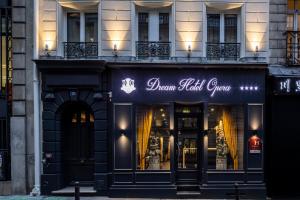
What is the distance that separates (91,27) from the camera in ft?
44.2

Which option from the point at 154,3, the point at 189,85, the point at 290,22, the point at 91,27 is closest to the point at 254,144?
the point at 189,85

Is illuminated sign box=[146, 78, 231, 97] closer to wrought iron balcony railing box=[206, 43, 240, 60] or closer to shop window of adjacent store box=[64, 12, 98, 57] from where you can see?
wrought iron balcony railing box=[206, 43, 240, 60]

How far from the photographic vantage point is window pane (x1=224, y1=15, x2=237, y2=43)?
13469 millimetres

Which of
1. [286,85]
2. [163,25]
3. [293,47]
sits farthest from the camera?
[163,25]

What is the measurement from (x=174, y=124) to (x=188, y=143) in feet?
2.96

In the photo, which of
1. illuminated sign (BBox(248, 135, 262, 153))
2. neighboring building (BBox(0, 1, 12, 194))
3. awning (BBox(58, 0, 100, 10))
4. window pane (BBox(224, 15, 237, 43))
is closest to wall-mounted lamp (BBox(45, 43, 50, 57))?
neighboring building (BBox(0, 1, 12, 194))

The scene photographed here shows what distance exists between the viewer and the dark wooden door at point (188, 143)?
527 inches

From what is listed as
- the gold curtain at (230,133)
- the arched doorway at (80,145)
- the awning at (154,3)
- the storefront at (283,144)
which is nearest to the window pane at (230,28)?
the storefront at (283,144)

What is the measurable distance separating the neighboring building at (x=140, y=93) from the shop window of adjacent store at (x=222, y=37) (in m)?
0.04

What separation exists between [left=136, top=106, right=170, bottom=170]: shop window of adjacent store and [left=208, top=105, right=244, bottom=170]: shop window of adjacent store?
1575 mm

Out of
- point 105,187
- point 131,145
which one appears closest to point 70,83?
point 131,145

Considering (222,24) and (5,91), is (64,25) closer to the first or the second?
(5,91)

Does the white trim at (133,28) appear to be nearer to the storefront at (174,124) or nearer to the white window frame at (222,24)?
the storefront at (174,124)

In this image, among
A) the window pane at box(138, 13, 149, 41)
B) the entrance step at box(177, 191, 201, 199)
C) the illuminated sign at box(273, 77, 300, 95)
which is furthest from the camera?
the window pane at box(138, 13, 149, 41)
